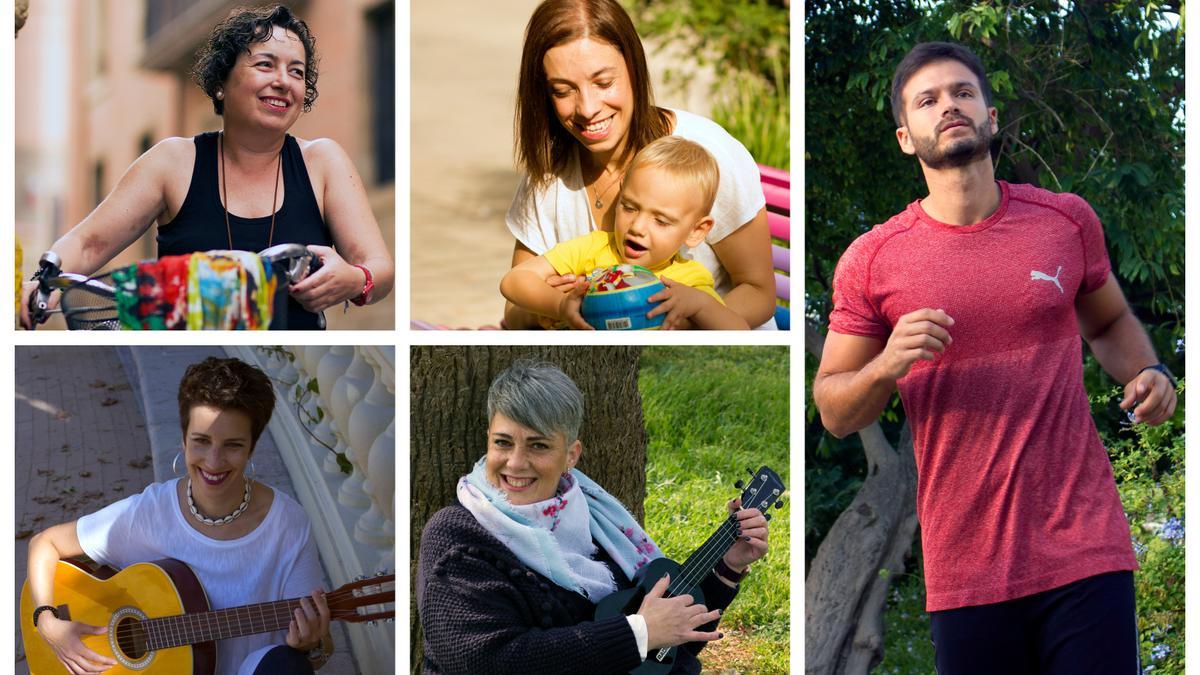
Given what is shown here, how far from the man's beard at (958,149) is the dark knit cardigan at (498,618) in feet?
3.68

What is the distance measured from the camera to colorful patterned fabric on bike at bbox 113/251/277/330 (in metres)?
2.88

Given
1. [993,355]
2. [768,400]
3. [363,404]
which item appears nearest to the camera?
[993,355]

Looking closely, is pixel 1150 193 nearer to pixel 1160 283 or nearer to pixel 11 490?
pixel 1160 283

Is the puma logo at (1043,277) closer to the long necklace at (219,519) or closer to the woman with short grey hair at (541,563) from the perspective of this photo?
the woman with short grey hair at (541,563)

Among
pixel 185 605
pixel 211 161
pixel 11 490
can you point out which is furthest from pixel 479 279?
pixel 11 490

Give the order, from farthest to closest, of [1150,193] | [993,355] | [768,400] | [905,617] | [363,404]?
[905,617] → [1150,193] → [768,400] → [363,404] → [993,355]

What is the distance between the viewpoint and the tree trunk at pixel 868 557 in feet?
13.1

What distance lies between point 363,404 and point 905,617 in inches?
72.7

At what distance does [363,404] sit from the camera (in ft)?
9.99

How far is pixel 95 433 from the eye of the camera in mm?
3203

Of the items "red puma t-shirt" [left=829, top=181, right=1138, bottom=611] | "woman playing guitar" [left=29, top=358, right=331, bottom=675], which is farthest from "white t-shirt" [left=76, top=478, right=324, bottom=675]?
"red puma t-shirt" [left=829, top=181, right=1138, bottom=611]

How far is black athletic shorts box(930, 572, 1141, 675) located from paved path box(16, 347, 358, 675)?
4.22 ft

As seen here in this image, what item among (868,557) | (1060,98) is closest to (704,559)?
(868,557)

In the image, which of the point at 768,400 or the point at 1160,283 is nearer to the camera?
the point at 768,400
